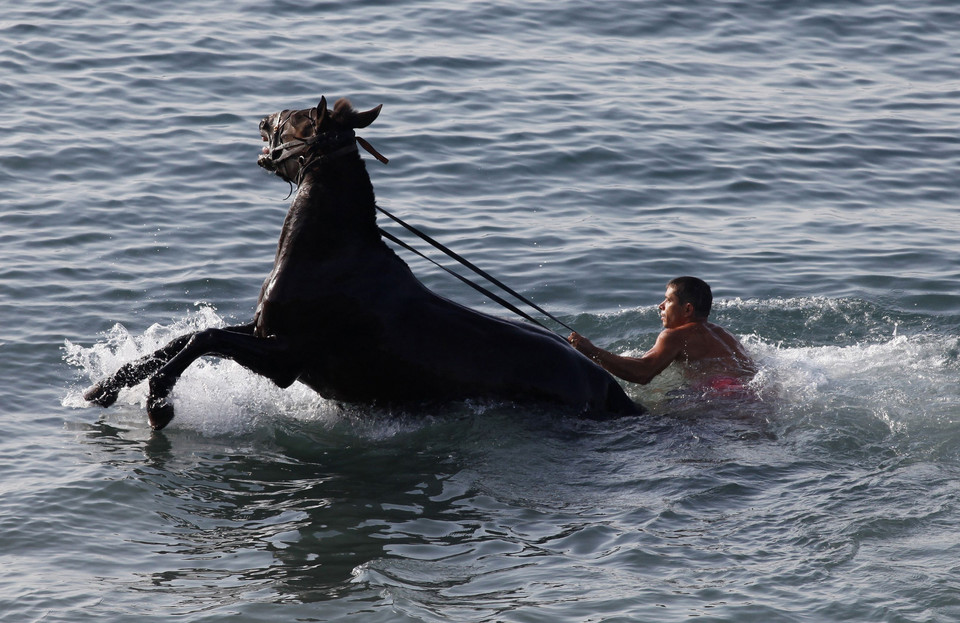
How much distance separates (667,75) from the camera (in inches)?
681

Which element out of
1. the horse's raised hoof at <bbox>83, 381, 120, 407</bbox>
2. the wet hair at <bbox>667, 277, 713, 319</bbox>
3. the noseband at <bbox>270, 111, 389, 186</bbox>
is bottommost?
the horse's raised hoof at <bbox>83, 381, 120, 407</bbox>

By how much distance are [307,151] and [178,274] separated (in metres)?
3.74

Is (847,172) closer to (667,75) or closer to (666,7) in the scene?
(667,75)

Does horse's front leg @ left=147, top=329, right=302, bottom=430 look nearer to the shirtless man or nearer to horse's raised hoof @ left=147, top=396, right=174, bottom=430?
horse's raised hoof @ left=147, top=396, right=174, bottom=430

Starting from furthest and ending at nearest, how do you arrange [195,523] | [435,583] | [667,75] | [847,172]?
[667,75]
[847,172]
[195,523]
[435,583]

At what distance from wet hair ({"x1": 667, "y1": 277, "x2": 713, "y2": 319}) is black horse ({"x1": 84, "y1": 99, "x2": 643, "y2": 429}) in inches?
58.4

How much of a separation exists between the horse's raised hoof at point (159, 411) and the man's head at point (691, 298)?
3680 millimetres

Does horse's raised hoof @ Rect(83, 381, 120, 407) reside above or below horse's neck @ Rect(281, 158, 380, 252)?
below

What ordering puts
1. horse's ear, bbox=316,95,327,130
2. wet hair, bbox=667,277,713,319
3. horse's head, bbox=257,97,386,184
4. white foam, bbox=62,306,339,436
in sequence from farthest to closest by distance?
wet hair, bbox=667,277,713,319, white foam, bbox=62,306,339,436, horse's head, bbox=257,97,386,184, horse's ear, bbox=316,95,327,130

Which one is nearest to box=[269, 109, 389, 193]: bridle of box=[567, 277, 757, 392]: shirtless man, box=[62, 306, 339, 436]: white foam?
box=[62, 306, 339, 436]: white foam

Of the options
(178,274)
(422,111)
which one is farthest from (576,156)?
(178,274)

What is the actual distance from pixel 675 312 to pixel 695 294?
197 mm

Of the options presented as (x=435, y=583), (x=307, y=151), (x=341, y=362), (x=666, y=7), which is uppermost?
(x=666, y=7)

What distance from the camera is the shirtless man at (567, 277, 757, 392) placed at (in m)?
8.67
